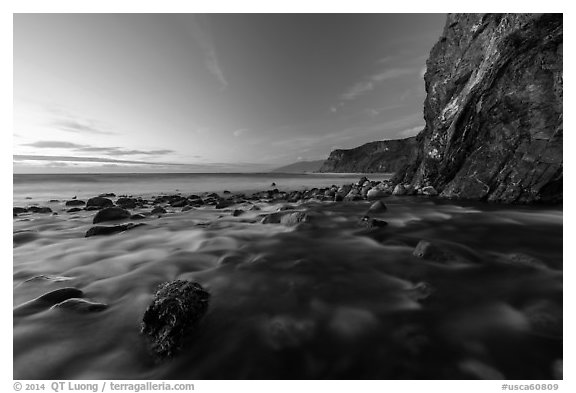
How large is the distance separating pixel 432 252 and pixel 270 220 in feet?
14.1

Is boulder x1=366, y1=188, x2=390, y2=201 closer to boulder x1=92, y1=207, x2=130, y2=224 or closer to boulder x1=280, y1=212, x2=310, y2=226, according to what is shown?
boulder x1=280, y1=212, x2=310, y2=226

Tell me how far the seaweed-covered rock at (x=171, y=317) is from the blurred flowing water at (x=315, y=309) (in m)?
0.11

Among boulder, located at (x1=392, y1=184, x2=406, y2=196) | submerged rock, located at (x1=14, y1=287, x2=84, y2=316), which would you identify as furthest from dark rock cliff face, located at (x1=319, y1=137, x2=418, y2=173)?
submerged rock, located at (x1=14, y1=287, x2=84, y2=316)

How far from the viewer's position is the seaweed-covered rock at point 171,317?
251cm

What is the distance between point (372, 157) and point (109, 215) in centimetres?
12597

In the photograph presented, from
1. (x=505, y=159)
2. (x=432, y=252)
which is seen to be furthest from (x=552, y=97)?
(x=432, y=252)

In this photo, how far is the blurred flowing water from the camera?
226 cm

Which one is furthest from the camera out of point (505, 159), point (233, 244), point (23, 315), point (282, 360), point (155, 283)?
point (505, 159)

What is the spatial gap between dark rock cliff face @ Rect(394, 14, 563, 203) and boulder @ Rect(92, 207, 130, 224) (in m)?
12.6

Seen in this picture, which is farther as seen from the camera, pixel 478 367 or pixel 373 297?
pixel 373 297

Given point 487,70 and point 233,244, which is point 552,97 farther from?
point 233,244

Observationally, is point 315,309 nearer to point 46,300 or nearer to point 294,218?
point 46,300

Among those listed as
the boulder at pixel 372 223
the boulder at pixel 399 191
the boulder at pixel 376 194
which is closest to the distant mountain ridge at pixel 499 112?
the boulder at pixel 399 191
